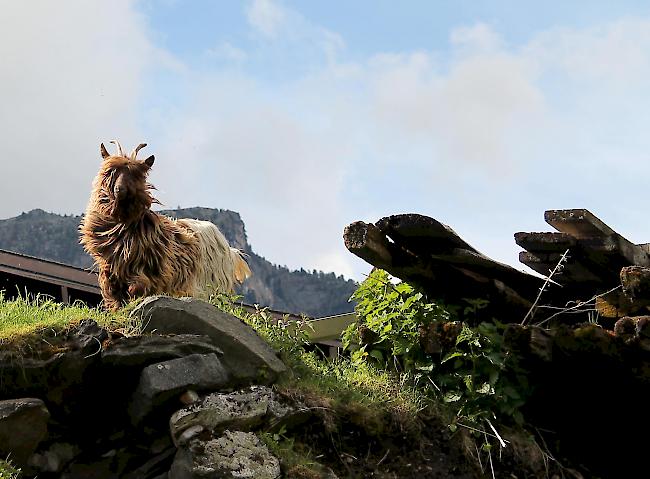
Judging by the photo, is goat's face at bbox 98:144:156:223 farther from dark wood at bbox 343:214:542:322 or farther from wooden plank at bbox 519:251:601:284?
wooden plank at bbox 519:251:601:284

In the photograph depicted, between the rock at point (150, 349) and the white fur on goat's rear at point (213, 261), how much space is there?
6.65 feet

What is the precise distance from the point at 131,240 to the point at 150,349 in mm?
1796

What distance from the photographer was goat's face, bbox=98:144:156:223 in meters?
8.07

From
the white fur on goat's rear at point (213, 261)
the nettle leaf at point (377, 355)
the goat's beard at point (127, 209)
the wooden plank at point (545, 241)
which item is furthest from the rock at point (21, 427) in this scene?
the wooden plank at point (545, 241)

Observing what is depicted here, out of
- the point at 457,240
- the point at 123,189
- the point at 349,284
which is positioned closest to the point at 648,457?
the point at 457,240

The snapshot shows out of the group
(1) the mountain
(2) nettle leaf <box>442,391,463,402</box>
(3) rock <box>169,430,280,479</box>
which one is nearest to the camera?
(3) rock <box>169,430,280,479</box>

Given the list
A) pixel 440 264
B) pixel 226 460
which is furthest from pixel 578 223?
pixel 226 460

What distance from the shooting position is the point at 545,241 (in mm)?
7234

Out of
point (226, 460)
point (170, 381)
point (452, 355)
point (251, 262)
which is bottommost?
point (226, 460)

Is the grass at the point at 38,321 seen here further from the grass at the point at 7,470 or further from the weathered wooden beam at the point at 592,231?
the weathered wooden beam at the point at 592,231

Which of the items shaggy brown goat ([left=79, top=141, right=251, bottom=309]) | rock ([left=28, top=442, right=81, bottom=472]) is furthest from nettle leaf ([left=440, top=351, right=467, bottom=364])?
rock ([left=28, top=442, right=81, bottom=472])

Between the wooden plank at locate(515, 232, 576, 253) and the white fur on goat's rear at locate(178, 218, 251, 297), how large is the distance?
2.93 m

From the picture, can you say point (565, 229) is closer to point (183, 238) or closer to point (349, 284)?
point (183, 238)

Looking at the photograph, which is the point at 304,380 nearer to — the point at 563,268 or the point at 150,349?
the point at 150,349
